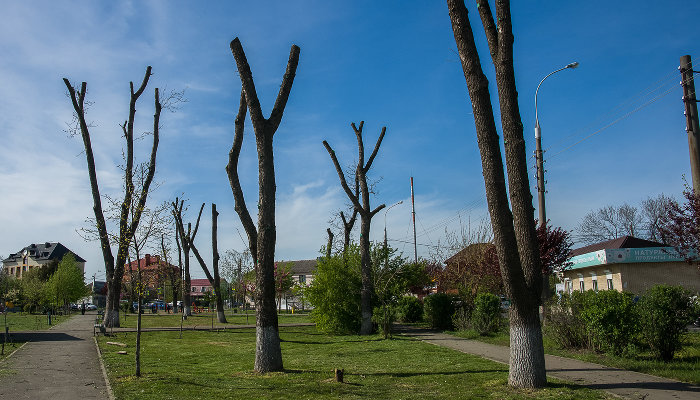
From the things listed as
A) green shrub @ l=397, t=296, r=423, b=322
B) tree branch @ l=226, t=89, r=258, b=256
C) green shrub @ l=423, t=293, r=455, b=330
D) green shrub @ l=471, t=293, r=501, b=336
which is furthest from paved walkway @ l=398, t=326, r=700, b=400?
green shrub @ l=397, t=296, r=423, b=322

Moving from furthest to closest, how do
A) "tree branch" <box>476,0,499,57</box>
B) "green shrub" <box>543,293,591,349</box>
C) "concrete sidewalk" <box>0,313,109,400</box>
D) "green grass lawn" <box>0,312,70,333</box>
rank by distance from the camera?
"green grass lawn" <box>0,312,70,333</box>, "green shrub" <box>543,293,591,349</box>, "tree branch" <box>476,0,499,57</box>, "concrete sidewalk" <box>0,313,109,400</box>

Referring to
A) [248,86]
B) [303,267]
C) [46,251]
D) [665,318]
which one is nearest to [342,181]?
[248,86]

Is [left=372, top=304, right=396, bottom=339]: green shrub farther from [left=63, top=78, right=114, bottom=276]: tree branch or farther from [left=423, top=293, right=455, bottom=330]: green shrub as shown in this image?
[left=63, top=78, right=114, bottom=276]: tree branch

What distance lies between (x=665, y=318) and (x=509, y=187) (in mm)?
4422

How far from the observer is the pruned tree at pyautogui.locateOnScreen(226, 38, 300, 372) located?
440 inches

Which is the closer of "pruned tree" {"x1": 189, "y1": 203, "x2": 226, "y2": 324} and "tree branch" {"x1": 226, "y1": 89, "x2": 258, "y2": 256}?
"tree branch" {"x1": 226, "y1": 89, "x2": 258, "y2": 256}

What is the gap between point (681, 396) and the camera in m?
7.62

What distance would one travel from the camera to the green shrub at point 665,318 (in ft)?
34.7

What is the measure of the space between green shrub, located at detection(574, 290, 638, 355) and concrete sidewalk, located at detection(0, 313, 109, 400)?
9.86 m

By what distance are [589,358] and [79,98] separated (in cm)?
2541

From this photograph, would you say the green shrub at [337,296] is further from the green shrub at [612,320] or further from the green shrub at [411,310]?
the green shrub at [612,320]

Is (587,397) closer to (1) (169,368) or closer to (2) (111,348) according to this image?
(1) (169,368)

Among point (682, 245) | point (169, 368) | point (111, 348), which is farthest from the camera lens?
point (111, 348)

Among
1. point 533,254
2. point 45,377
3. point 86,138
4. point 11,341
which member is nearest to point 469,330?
point 533,254
